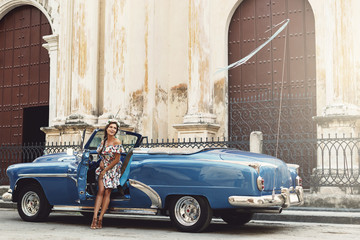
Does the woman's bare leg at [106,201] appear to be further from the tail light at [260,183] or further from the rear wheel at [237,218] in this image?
the tail light at [260,183]

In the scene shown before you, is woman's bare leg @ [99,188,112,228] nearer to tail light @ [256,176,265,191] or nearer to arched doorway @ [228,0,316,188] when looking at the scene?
tail light @ [256,176,265,191]

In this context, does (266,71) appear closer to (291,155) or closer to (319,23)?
(319,23)

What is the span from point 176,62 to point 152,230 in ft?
27.5

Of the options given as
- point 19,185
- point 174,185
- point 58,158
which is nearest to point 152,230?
point 174,185

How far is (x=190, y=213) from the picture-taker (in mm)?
6758

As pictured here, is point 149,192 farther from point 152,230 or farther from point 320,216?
point 320,216

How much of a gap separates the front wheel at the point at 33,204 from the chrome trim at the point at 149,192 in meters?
1.70

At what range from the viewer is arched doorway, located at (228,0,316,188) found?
12.8 meters

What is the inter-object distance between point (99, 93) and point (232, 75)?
3.86 m

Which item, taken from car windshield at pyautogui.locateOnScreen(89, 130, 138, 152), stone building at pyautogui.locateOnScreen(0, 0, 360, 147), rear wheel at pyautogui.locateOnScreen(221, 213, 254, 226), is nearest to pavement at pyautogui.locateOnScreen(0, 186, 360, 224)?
rear wheel at pyautogui.locateOnScreen(221, 213, 254, 226)

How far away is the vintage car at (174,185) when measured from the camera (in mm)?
6445

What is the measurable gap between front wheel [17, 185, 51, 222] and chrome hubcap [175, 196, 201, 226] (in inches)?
92.2

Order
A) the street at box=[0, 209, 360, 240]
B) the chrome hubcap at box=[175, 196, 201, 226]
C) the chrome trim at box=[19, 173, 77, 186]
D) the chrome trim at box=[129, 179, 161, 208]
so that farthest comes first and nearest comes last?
the chrome trim at box=[19, 173, 77, 186] → the chrome trim at box=[129, 179, 161, 208] → the chrome hubcap at box=[175, 196, 201, 226] → the street at box=[0, 209, 360, 240]

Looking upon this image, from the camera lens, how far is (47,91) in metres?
16.4
